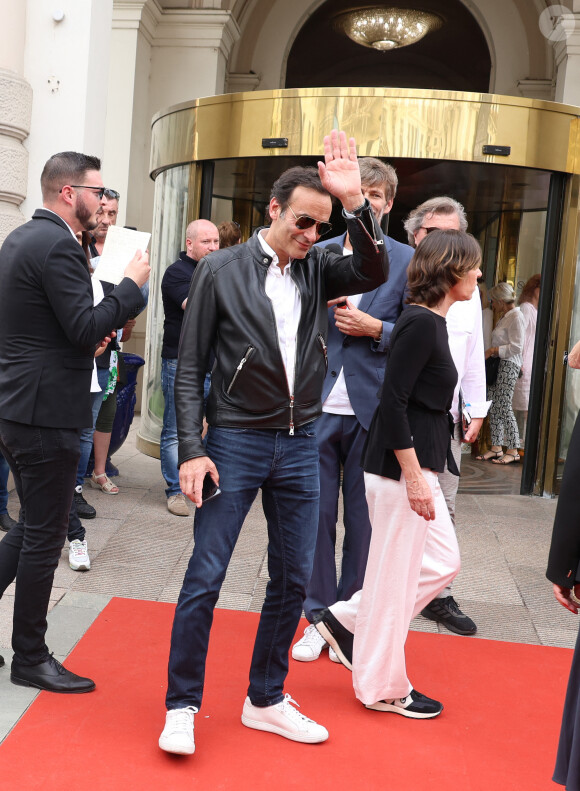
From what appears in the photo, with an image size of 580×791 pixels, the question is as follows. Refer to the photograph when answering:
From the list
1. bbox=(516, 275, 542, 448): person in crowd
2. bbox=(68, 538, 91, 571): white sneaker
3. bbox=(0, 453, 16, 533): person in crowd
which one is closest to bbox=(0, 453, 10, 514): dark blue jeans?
bbox=(0, 453, 16, 533): person in crowd

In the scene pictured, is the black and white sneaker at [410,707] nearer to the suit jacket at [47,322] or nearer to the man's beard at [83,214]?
the suit jacket at [47,322]

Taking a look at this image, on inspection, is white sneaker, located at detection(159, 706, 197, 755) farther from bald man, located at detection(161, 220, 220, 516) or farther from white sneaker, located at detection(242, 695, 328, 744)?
bald man, located at detection(161, 220, 220, 516)

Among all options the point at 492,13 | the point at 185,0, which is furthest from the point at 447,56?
the point at 185,0

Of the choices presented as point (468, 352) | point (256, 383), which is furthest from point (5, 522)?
point (256, 383)

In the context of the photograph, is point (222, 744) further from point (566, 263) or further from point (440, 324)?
point (566, 263)

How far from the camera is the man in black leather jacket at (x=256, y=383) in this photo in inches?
111

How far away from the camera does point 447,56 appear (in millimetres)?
18438

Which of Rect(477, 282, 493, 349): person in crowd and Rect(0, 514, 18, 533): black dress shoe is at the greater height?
Rect(477, 282, 493, 349): person in crowd

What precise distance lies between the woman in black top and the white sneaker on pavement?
289 cm

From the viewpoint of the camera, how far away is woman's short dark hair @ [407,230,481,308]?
3182 millimetres

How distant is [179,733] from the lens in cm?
282

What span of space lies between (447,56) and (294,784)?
17.9 meters

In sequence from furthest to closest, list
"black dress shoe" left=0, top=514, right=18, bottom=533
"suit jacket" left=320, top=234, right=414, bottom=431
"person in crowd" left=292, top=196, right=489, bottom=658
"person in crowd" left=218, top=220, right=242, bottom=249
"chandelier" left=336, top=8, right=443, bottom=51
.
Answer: "chandelier" left=336, top=8, right=443, bottom=51 → "person in crowd" left=218, top=220, right=242, bottom=249 → "black dress shoe" left=0, top=514, right=18, bottom=533 → "person in crowd" left=292, top=196, right=489, bottom=658 → "suit jacket" left=320, top=234, right=414, bottom=431

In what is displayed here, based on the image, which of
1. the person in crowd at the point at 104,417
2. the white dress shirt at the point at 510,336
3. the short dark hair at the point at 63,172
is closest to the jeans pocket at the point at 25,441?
the short dark hair at the point at 63,172
